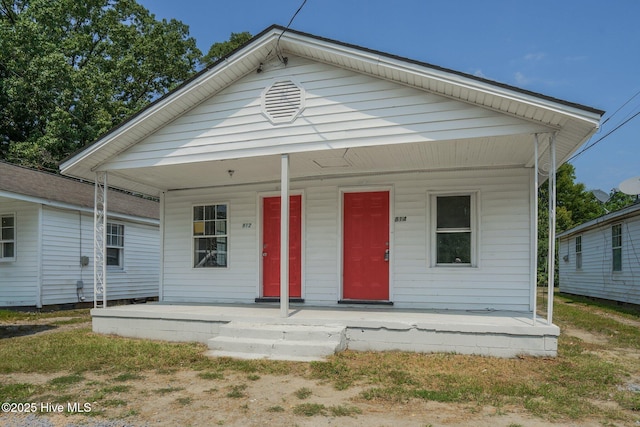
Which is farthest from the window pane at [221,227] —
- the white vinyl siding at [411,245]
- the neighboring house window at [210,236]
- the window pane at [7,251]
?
the window pane at [7,251]

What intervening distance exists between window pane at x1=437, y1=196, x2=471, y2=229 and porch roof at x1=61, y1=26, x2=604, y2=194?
595 mm

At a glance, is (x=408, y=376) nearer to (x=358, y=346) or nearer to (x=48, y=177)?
(x=358, y=346)

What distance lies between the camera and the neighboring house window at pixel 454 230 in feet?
25.8

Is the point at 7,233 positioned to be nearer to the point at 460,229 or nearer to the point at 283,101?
the point at 283,101

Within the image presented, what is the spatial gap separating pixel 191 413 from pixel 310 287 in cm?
466

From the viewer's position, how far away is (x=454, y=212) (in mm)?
7984

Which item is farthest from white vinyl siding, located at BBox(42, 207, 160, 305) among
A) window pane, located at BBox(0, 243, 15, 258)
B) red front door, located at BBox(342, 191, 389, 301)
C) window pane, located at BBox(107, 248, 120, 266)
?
red front door, located at BBox(342, 191, 389, 301)

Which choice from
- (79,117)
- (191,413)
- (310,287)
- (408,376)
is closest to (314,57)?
(310,287)

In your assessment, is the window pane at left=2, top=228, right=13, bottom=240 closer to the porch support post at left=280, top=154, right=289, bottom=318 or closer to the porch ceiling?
the porch ceiling

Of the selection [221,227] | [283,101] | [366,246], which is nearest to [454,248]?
[366,246]

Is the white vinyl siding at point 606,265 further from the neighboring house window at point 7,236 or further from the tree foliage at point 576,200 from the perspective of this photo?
the neighboring house window at point 7,236

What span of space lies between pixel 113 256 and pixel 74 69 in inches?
525

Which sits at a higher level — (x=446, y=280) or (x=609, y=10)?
(x=609, y=10)

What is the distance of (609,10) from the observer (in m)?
11.8
